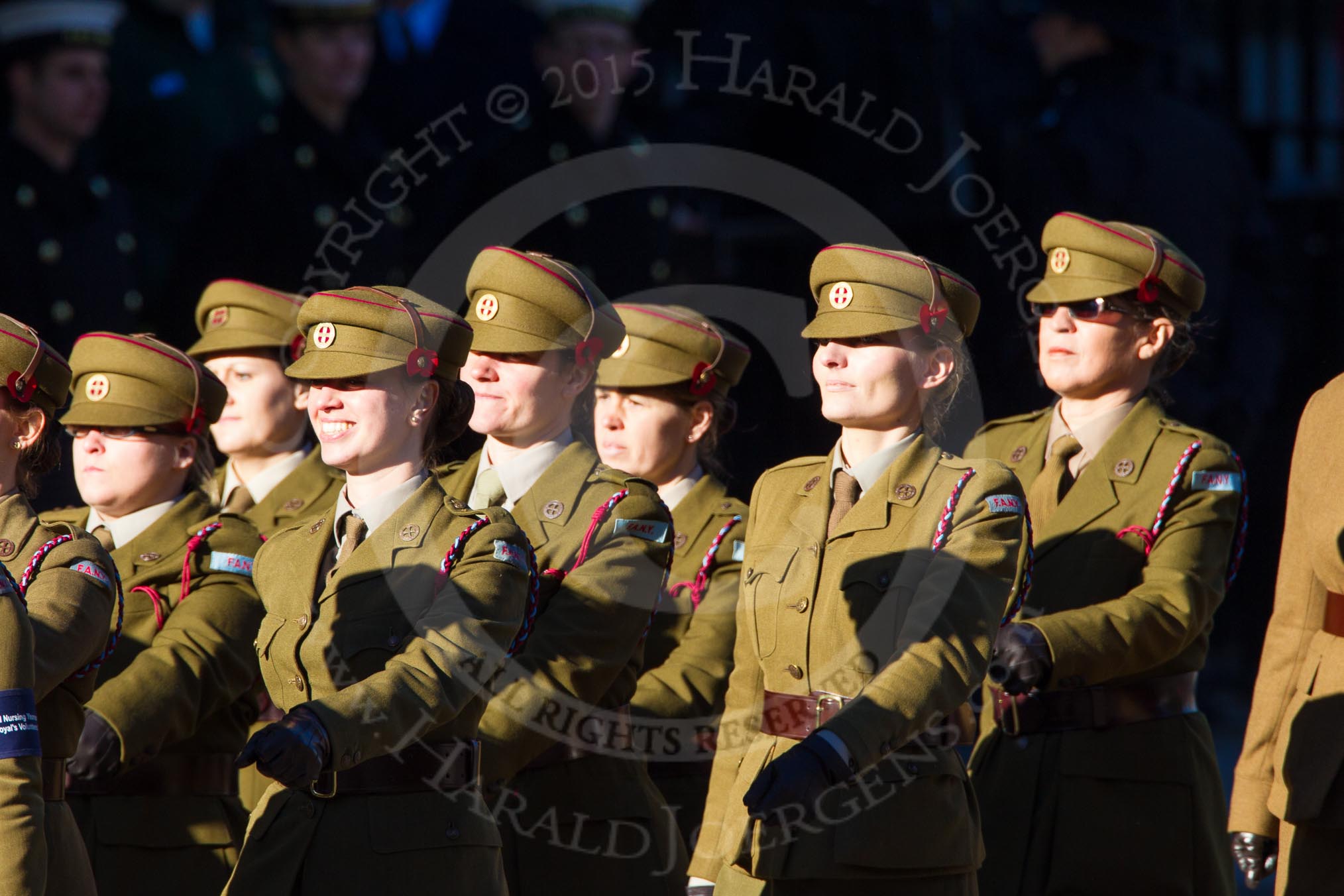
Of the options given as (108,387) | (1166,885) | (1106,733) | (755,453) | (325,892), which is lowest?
(325,892)

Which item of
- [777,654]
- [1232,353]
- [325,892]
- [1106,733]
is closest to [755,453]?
[1232,353]

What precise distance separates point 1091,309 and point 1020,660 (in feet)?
3.23

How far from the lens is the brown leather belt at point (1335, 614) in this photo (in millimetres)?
3705

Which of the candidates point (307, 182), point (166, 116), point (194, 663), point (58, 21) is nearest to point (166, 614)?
point (194, 663)

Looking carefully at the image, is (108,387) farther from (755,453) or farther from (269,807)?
(755,453)

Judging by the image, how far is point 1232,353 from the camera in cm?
768

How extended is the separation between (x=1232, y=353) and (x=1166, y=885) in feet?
12.1

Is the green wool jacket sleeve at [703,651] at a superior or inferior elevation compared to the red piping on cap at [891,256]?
inferior

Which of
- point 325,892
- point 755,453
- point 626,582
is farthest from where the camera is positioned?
point 755,453

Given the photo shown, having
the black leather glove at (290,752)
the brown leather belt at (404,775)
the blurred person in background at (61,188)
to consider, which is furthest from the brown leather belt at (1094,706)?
the blurred person in background at (61,188)

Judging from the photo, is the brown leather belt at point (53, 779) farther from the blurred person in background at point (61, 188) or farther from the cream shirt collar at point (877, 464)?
the blurred person in background at point (61, 188)

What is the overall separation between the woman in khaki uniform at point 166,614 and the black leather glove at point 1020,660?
1.60 metres

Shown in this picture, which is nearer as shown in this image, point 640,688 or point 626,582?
point 626,582

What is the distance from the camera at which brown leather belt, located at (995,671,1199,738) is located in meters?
4.41
